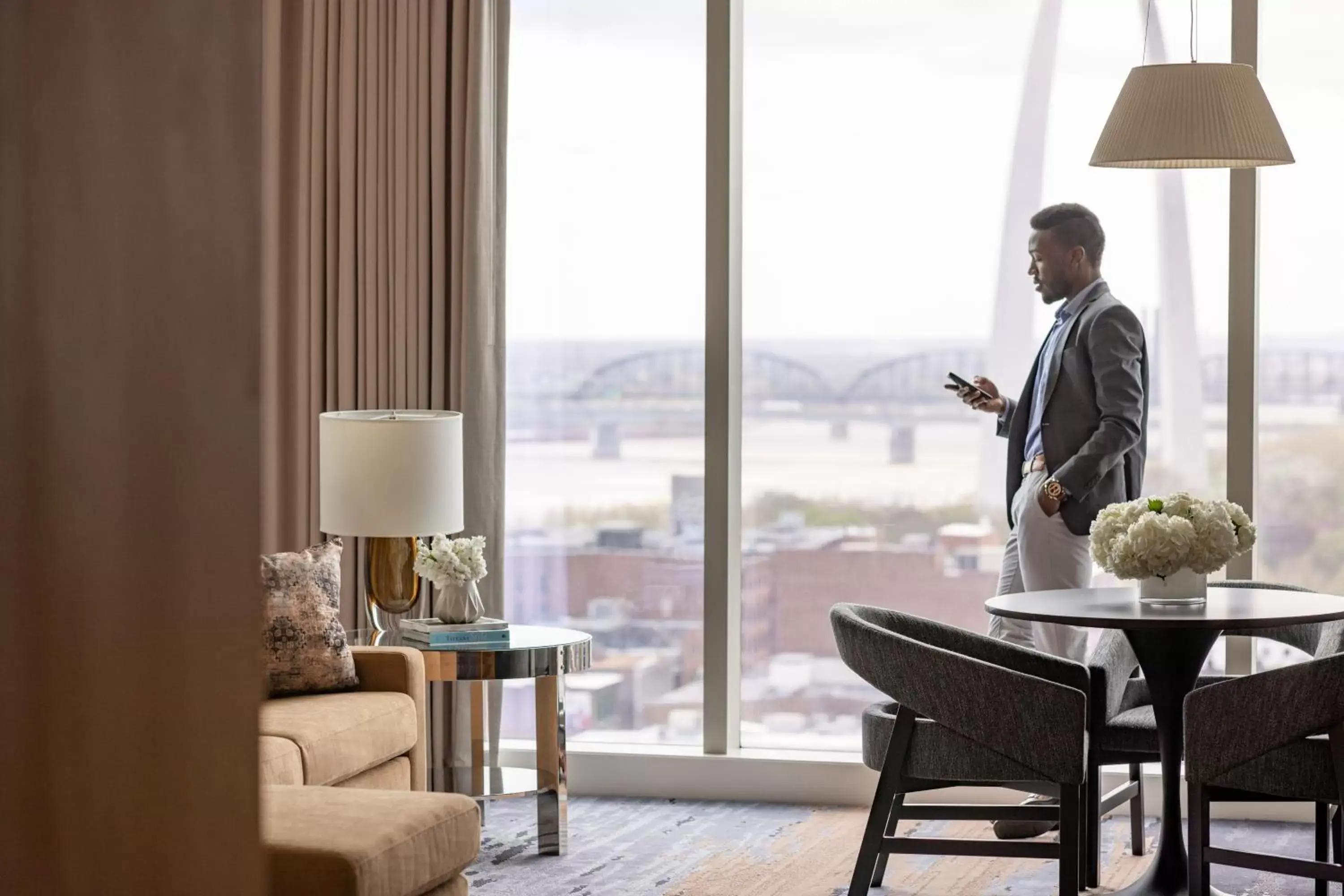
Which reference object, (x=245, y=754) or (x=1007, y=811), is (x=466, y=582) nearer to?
(x=1007, y=811)

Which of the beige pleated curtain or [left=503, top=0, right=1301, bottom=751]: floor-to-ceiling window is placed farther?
the beige pleated curtain

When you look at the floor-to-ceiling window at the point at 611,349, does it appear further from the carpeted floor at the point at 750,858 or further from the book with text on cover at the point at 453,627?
the book with text on cover at the point at 453,627

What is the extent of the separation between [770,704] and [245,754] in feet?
15.9

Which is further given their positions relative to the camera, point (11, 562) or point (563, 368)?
point (563, 368)

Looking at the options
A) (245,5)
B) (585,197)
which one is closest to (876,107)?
(585,197)

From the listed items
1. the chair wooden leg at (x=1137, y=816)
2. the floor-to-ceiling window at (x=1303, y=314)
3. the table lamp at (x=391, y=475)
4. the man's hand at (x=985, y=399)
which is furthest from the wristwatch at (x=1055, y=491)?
the table lamp at (x=391, y=475)

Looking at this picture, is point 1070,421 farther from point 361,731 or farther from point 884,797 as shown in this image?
point 361,731

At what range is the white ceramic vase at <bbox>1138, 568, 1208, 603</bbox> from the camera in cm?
336

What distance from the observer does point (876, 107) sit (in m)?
4.96

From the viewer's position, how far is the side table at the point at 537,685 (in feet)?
13.4

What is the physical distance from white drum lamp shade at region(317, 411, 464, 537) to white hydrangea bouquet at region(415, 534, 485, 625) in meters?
0.07

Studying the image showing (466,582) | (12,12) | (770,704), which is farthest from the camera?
(770,704)

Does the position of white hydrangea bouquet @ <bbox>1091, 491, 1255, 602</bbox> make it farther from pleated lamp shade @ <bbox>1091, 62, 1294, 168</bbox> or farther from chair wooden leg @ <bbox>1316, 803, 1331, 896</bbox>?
pleated lamp shade @ <bbox>1091, 62, 1294, 168</bbox>

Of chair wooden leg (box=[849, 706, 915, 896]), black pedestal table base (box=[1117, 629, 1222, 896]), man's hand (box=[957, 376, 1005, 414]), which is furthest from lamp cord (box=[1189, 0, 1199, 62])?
chair wooden leg (box=[849, 706, 915, 896])
